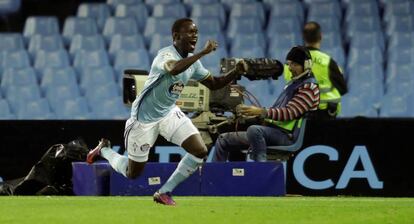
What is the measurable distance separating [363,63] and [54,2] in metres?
5.54

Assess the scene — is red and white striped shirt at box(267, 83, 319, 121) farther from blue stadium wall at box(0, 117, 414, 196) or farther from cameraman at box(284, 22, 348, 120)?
blue stadium wall at box(0, 117, 414, 196)

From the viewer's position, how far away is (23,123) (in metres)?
12.3

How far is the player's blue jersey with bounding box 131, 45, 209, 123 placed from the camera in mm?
9414

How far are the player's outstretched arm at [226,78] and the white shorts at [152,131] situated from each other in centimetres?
38

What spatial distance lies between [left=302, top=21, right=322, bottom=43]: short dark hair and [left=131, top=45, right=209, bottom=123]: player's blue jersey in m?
1.98

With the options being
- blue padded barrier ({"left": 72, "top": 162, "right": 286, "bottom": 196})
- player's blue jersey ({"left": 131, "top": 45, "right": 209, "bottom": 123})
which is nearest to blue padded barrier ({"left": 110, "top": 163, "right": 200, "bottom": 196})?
blue padded barrier ({"left": 72, "top": 162, "right": 286, "bottom": 196})

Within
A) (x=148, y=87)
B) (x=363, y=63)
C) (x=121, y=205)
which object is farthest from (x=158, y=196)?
(x=363, y=63)

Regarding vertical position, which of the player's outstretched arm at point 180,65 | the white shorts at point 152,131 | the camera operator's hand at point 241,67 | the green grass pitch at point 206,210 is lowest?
the green grass pitch at point 206,210

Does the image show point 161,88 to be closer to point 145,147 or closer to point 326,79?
point 145,147

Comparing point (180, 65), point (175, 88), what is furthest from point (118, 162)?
point (180, 65)

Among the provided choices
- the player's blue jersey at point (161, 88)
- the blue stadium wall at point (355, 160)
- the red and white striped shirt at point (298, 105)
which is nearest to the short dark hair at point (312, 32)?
the red and white striped shirt at point (298, 105)

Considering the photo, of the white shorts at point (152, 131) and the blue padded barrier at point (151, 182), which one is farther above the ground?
the white shorts at point (152, 131)

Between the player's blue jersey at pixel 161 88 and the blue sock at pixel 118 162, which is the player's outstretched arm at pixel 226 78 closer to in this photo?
the player's blue jersey at pixel 161 88

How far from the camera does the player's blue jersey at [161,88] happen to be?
371 inches
